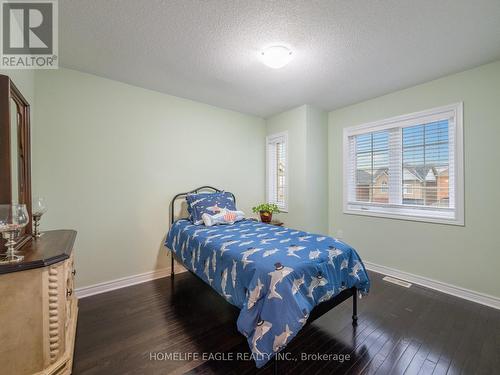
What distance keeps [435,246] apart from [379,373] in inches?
76.0

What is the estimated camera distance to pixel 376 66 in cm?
241

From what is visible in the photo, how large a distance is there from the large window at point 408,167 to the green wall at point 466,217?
96mm

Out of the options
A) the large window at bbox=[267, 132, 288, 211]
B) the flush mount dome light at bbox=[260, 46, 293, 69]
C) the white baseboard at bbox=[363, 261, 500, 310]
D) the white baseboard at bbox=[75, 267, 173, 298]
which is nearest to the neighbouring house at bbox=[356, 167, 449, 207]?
the white baseboard at bbox=[363, 261, 500, 310]

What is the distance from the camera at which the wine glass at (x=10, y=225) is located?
127 centimetres

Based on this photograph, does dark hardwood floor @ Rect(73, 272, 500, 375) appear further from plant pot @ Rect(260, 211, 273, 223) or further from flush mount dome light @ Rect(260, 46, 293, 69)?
flush mount dome light @ Rect(260, 46, 293, 69)

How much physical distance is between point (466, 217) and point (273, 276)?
2.54 meters

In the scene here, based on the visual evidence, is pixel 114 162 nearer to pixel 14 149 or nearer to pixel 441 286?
pixel 14 149

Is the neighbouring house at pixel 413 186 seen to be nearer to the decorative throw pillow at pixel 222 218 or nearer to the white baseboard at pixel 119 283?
the decorative throw pillow at pixel 222 218

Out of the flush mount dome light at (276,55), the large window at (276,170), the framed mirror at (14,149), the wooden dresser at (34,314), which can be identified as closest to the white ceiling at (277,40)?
the flush mount dome light at (276,55)

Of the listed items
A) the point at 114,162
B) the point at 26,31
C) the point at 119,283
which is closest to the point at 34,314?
the point at 119,283

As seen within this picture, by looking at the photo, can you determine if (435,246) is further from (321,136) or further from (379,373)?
(321,136)

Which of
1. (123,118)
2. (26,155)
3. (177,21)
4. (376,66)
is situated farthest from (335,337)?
(123,118)

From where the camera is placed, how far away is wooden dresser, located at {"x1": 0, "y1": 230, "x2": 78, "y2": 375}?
121 centimetres

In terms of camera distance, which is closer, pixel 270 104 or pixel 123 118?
pixel 123 118
